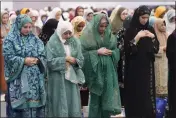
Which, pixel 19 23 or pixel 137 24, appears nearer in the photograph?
pixel 19 23

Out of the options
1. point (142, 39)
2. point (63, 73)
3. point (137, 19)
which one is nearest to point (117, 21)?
point (137, 19)

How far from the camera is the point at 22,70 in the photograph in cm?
536

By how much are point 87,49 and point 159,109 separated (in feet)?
4.33

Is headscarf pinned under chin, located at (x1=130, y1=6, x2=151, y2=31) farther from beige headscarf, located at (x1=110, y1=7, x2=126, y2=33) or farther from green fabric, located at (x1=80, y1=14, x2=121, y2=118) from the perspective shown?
beige headscarf, located at (x1=110, y1=7, x2=126, y2=33)

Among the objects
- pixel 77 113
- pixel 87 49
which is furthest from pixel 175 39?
pixel 77 113

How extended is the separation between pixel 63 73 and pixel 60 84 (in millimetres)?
136

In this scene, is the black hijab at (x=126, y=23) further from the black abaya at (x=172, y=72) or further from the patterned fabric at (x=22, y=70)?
the patterned fabric at (x=22, y=70)

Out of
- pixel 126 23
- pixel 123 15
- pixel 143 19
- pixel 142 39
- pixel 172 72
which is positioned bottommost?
pixel 172 72

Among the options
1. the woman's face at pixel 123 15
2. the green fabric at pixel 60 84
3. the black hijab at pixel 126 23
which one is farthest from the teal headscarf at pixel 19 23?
the woman's face at pixel 123 15

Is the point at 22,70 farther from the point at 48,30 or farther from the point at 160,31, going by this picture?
the point at 160,31

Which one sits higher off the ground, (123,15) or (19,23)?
(123,15)

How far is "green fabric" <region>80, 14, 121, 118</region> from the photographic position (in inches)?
227

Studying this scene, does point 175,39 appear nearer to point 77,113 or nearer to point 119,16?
point 77,113

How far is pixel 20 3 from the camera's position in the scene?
446 inches
